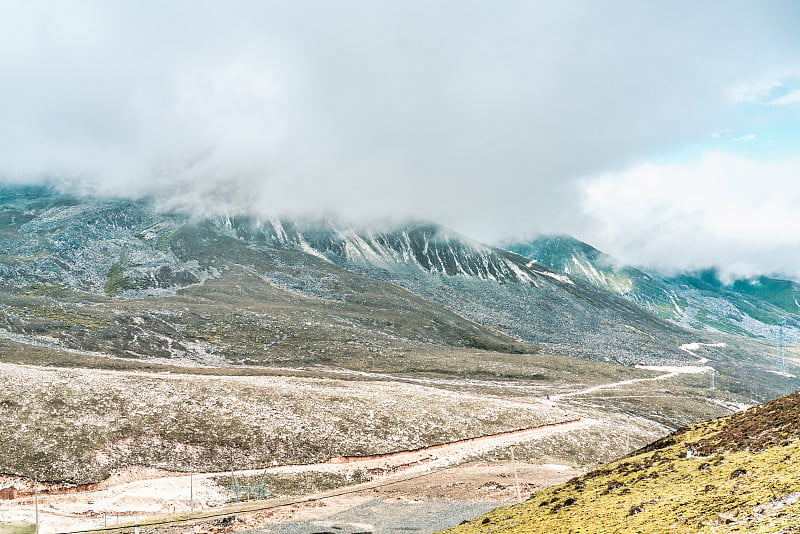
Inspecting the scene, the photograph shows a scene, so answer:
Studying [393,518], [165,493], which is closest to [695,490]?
[393,518]

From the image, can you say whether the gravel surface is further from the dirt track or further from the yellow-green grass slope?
the dirt track

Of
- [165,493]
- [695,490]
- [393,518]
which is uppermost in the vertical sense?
[165,493]

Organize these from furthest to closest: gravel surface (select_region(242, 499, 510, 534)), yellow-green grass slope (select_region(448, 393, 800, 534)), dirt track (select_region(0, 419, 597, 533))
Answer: dirt track (select_region(0, 419, 597, 533)) < gravel surface (select_region(242, 499, 510, 534)) < yellow-green grass slope (select_region(448, 393, 800, 534))

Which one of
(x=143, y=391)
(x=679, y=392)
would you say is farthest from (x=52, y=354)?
(x=679, y=392)

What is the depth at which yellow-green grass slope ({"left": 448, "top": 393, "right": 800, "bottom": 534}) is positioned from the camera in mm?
23516

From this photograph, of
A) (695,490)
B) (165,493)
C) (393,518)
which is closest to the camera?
(695,490)

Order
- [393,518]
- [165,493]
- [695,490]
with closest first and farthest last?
1. [695,490]
2. [393,518]
3. [165,493]

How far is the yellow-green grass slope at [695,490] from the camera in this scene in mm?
23516

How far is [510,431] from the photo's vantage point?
3492 inches

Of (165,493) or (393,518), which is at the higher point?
(165,493)

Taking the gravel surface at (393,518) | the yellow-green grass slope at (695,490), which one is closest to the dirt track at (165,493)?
the gravel surface at (393,518)

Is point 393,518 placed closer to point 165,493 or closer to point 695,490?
point 695,490

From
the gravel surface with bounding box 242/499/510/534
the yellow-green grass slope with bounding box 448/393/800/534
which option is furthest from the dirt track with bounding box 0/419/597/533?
the yellow-green grass slope with bounding box 448/393/800/534

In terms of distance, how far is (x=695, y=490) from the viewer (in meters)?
29.5
